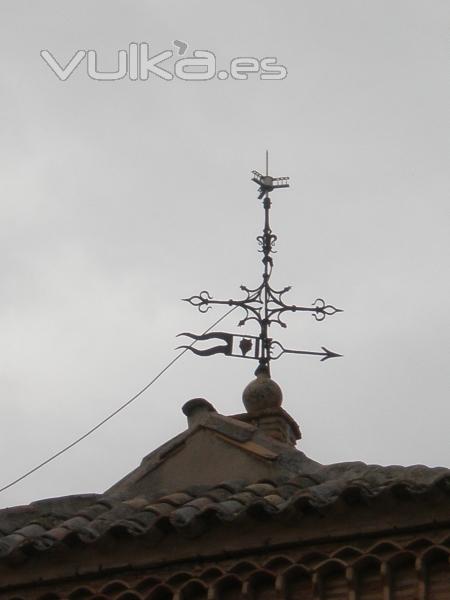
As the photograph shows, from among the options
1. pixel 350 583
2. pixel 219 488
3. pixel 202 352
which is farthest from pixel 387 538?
pixel 202 352

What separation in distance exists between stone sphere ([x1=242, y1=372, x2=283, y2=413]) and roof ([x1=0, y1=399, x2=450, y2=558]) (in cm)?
129

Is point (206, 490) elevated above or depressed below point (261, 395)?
below

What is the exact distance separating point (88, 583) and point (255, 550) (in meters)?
0.84

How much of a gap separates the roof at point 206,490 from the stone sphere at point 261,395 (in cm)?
129

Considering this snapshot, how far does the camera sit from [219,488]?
792cm

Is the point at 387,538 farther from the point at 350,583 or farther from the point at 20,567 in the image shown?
the point at 20,567

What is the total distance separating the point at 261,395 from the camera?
1048 centimetres

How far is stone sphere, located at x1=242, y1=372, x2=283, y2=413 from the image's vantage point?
10.5 meters

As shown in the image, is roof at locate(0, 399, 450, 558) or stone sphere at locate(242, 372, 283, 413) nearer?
roof at locate(0, 399, 450, 558)

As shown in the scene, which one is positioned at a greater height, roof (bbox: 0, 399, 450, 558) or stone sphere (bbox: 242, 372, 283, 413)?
stone sphere (bbox: 242, 372, 283, 413)

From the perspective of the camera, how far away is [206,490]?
7.98 metres

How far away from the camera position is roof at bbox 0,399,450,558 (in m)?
7.38

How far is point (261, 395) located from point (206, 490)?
254cm

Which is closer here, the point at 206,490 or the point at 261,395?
the point at 206,490
